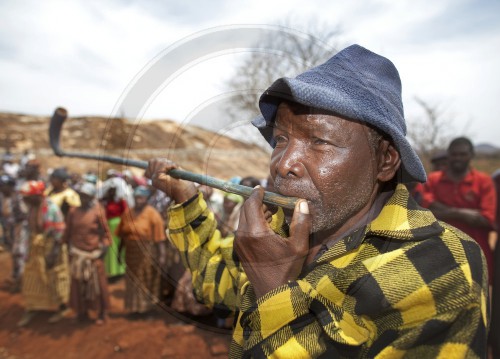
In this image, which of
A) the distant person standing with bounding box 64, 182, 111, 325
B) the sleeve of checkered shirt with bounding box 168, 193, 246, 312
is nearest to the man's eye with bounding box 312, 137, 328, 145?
the sleeve of checkered shirt with bounding box 168, 193, 246, 312

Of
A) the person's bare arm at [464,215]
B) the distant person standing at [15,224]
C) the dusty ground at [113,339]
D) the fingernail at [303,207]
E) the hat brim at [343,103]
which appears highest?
the hat brim at [343,103]

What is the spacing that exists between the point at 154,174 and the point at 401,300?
51.0 inches

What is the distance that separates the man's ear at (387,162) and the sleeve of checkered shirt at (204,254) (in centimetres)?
76

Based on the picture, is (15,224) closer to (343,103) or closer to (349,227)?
(349,227)

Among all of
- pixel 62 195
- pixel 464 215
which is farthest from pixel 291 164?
pixel 62 195

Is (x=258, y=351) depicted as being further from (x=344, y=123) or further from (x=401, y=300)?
(x=344, y=123)

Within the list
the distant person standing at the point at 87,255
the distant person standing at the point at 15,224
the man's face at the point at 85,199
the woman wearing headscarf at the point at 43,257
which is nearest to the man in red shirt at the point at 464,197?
the distant person standing at the point at 87,255

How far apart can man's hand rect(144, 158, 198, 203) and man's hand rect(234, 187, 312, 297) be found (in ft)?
2.25

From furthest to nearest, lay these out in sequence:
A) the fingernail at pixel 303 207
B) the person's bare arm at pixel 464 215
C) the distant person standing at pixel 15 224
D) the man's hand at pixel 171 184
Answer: the distant person standing at pixel 15 224, the person's bare arm at pixel 464 215, the man's hand at pixel 171 184, the fingernail at pixel 303 207

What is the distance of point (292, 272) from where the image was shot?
42.5 inches

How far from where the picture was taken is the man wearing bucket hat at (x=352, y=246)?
98 cm

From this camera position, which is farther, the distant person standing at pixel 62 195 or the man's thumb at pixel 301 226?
the distant person standing at pixel 62 195

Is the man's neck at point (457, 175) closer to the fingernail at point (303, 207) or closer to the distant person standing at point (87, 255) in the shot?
the fingernail at point (303, 207)

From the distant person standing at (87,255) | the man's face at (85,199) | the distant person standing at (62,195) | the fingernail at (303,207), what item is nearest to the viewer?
the fingernail at (303,207)
